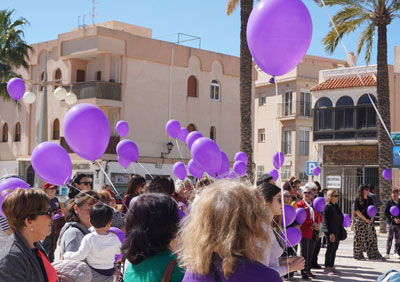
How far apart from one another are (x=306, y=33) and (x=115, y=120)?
80.5ft

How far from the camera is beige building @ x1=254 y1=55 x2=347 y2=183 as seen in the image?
39969 millimetres

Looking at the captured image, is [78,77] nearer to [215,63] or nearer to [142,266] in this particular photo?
[215,63]

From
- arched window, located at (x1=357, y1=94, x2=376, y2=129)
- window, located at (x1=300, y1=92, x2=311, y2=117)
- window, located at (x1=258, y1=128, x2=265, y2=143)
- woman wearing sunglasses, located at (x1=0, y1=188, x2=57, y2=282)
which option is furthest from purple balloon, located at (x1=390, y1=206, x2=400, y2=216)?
window, located at (x1=258, y1=128, x2=265, y2=143)

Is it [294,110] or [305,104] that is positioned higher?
[305,104]

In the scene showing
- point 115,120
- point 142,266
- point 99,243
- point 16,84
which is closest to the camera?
point 142,266

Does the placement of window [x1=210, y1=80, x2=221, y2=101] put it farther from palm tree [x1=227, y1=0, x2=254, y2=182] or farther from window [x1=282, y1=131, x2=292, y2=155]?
palm tree [x1=227, y1=0, x2=254, y2=182]

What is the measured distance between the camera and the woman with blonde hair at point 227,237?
2.45m

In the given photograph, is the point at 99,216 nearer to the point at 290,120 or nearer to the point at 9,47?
the point at 9,47

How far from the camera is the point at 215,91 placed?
111 ft

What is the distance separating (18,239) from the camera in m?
3.29

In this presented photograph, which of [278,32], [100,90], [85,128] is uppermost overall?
[100,90]

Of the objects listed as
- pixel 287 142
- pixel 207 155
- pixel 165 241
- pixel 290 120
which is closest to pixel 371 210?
pixel 207 155

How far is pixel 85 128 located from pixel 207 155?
2.32 meters

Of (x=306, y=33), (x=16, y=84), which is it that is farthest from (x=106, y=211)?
(x=16, y=84)
